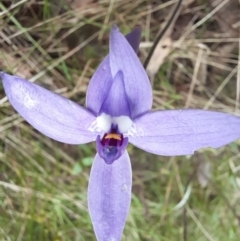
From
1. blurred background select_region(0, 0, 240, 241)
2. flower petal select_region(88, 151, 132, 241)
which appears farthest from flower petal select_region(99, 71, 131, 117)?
blurred background select_region(0, 0, 240, 241)

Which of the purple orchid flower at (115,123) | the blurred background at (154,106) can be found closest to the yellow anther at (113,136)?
the purple orchid flower at (115,123)

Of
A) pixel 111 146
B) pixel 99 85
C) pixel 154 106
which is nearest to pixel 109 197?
pixel 111 146

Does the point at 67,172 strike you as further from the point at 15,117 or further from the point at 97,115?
the point at 97,115

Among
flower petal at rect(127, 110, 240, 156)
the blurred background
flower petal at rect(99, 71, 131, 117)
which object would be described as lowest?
the blurred background

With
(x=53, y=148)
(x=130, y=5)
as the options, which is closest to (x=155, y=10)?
(x=130, y=5)

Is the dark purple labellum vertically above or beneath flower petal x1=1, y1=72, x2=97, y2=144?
beneath

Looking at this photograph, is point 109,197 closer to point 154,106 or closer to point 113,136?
point 113,136

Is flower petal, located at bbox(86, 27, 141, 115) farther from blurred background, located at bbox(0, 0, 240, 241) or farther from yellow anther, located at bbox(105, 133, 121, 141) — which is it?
blurred background, located at bbox(0, 0, 240, 241)
